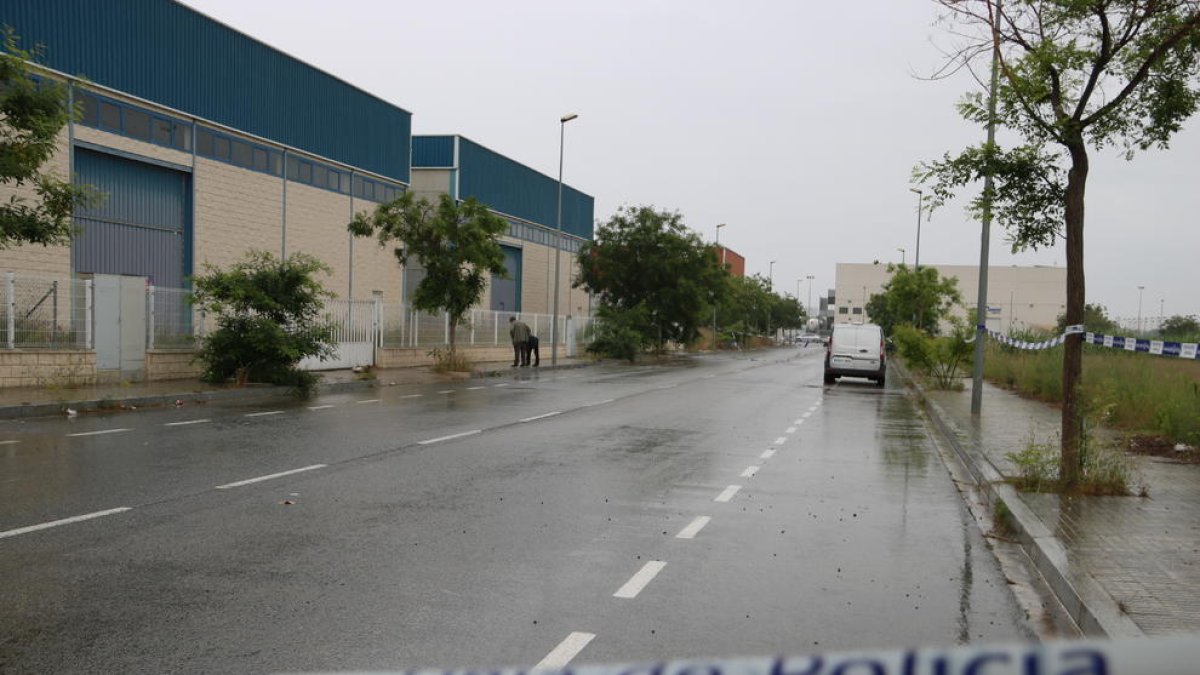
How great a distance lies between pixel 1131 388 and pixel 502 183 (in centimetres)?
3980

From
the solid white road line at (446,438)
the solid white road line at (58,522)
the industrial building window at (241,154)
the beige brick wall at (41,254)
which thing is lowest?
the solid white road line at (446,438)

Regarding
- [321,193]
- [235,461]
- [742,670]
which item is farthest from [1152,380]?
[321,193]

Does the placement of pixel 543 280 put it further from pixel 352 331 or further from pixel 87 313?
pixel 87 313

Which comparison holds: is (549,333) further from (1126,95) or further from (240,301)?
(1126,95)

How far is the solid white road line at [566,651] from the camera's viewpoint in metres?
4.39

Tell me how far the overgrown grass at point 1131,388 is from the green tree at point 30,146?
14.7 metres

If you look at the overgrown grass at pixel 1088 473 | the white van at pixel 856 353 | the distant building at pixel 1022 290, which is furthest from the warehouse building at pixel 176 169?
the distant building at pixel 1022 290

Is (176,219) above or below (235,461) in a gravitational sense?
above

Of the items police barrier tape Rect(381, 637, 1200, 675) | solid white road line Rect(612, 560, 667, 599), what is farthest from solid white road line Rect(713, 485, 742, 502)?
police barrier tape Rect(381, 637, 1200, 675)

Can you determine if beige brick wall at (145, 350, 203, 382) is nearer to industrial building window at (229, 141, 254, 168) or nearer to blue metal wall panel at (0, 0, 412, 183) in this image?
blue metal wall panel at (0, 0, 412, 183)

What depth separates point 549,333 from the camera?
45.8 meters

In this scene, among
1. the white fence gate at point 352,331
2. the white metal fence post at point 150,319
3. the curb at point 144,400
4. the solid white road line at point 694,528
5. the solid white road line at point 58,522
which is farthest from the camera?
the white fence gate at point 352,331

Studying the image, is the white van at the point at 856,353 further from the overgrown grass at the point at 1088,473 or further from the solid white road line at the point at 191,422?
the solid white road line at the point at 191,422

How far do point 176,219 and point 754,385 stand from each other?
1816 centimetres
